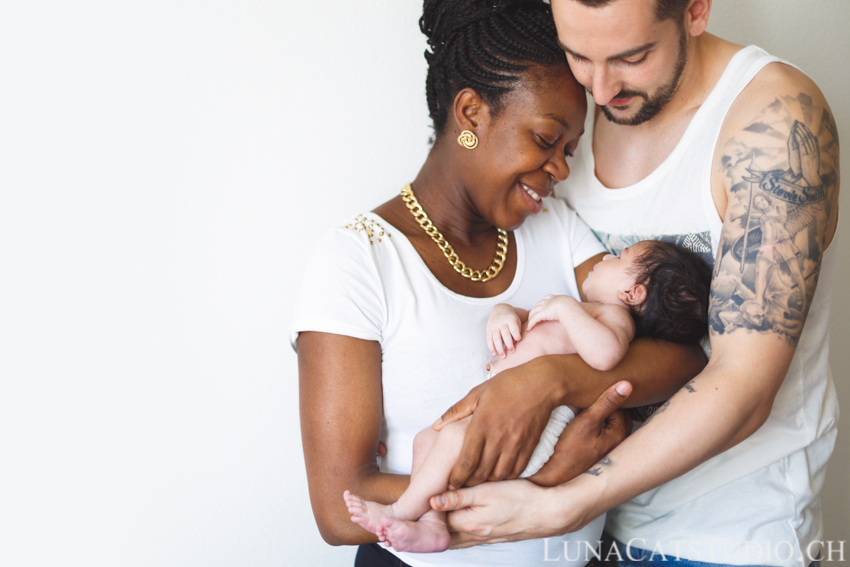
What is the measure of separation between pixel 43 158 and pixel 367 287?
50.3 inches

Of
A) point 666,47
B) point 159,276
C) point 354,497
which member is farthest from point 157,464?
point 666,47

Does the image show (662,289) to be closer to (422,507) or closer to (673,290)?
(673,290)

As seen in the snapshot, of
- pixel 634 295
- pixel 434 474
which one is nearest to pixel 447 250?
pixel 634 295

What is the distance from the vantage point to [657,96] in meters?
1.77

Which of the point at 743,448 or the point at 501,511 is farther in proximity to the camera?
the point at 743,448

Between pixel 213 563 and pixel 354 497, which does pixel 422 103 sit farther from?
pixel 213 563

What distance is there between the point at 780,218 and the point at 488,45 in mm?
945

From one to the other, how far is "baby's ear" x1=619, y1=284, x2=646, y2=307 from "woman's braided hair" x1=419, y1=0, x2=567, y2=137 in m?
0.69

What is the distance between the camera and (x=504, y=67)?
1766 millimetres

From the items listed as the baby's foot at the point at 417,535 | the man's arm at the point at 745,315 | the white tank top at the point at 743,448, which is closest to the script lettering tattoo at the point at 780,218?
the man's arm at the point at 745,315

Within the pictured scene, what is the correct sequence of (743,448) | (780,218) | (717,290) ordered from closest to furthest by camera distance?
(780,218) → (717,290) → (743,448)

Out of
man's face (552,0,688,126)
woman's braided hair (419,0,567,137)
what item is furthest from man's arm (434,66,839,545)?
woman's braided hair (419,0,567,137)

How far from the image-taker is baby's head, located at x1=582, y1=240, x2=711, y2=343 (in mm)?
1781

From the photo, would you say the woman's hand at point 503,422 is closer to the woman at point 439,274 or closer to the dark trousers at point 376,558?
the woman at point 439,274
